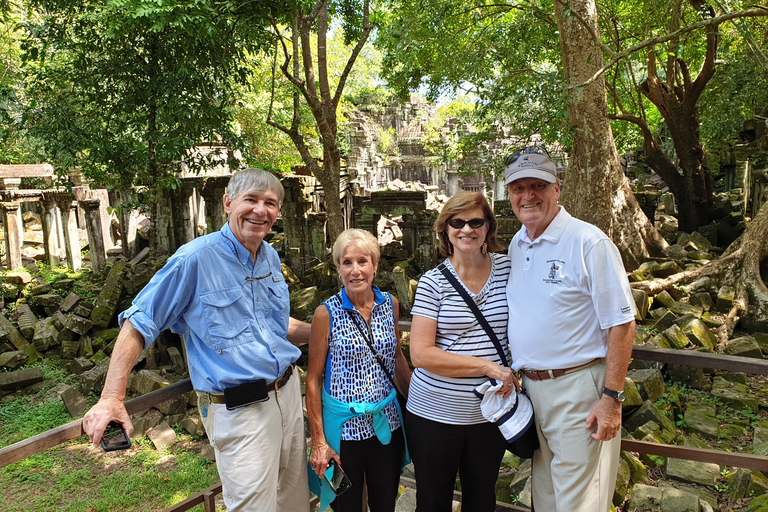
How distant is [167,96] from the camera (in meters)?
8.09

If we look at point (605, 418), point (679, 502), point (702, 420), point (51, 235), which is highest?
point (51, 235)

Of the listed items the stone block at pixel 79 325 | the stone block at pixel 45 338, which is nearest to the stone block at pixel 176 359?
the stone block at pixel 79 325

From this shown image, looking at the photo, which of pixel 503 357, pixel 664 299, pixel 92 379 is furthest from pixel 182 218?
pixel 503 357

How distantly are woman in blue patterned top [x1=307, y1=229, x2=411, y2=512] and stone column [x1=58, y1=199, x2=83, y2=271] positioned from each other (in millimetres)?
17872

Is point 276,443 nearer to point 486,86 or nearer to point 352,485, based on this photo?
point 352,485

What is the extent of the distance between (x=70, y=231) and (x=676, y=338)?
17.6m

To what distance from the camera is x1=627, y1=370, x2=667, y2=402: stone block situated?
5898 mm

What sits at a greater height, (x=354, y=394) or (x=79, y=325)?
(x=354, y=394)

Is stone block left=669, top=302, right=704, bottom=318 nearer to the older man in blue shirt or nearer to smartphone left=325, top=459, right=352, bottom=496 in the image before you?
smartphone left=325, top=459, right=352, bottom=496

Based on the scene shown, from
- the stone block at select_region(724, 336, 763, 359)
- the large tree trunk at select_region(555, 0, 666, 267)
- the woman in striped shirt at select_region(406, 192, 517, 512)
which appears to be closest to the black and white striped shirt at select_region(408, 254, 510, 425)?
the woman in striped shirt at select_region(406, 192, 517, 512)

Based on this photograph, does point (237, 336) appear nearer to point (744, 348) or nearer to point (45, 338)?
point (744, 348)

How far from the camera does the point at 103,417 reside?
184 centimetres

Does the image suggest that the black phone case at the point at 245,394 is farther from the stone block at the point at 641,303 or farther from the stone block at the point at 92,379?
the stone block at the point at 92,379

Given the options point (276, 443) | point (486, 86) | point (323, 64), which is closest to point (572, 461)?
point (276, 443)
